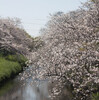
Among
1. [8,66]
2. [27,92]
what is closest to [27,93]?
[27,92]

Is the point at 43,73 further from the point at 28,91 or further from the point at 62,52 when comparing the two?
the point at 28,91

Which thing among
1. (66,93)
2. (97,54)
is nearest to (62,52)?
(97,54)

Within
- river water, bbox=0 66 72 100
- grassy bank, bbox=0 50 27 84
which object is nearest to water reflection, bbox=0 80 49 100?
river water, bbox=0 66 72 100

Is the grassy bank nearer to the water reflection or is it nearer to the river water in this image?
the river water

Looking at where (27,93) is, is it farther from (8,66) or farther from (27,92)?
(8,66)

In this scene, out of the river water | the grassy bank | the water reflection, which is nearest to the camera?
the river water

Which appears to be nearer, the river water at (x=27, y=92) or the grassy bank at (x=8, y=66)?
the river water at (x=27, y=92)

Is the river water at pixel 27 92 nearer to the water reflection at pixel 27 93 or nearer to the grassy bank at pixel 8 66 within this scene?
the water reflection at pixel 27 93

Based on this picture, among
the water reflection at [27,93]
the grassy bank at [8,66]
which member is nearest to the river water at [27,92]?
the water reflection at [27,93]

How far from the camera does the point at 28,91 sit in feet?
53.9

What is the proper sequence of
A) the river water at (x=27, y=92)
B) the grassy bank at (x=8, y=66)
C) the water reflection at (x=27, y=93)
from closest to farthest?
the river water at (x=27, y=92), the water reflection at (x=27, y=93), the grassy bank at (x=8, y=66)

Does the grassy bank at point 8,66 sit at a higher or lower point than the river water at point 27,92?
higher

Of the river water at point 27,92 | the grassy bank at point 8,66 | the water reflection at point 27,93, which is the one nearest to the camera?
the river water at point 27,92

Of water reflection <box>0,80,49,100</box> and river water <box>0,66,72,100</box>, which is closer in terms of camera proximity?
river water <box>0,66,72,100</box>
